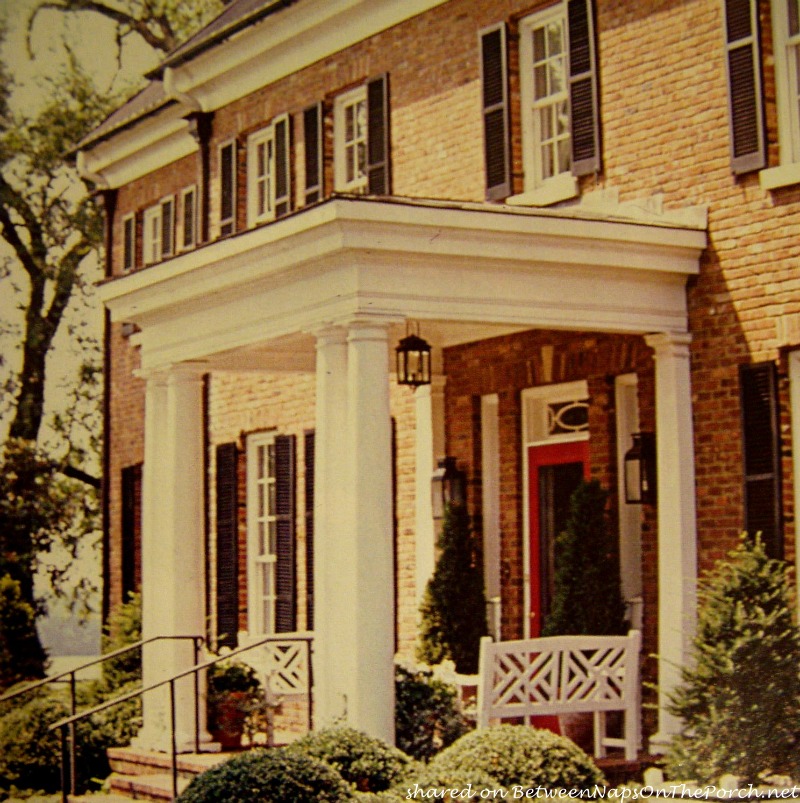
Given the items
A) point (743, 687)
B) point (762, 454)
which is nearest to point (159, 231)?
point (762, 454)

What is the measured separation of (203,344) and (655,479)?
3809mm

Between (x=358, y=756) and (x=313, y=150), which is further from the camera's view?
(x=313, y=150)

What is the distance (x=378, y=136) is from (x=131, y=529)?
7.39 m

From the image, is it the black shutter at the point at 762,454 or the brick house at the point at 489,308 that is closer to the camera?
the brick house at the point at 489,308

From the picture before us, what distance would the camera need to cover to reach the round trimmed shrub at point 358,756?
9.98m

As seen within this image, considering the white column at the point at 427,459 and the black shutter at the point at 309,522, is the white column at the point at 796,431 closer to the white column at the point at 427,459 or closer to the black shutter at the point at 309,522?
the white column at the point at 427,459

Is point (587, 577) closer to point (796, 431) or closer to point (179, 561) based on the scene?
point (796, 431)

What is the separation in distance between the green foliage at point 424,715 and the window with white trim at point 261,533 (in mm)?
5537

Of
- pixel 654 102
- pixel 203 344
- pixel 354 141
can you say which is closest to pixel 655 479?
pixel 654 102

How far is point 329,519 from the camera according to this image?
432 inches

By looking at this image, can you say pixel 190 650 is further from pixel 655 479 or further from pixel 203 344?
pixel 655 479

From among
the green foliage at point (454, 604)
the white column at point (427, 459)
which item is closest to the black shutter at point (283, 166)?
the white column at point (427, 459)

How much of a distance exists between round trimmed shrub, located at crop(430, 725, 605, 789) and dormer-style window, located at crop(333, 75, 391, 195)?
7251 mm

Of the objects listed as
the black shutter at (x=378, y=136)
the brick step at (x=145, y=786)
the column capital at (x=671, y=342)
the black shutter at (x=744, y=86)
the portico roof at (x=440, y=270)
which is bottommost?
the brick step at (x=145, y=786)
